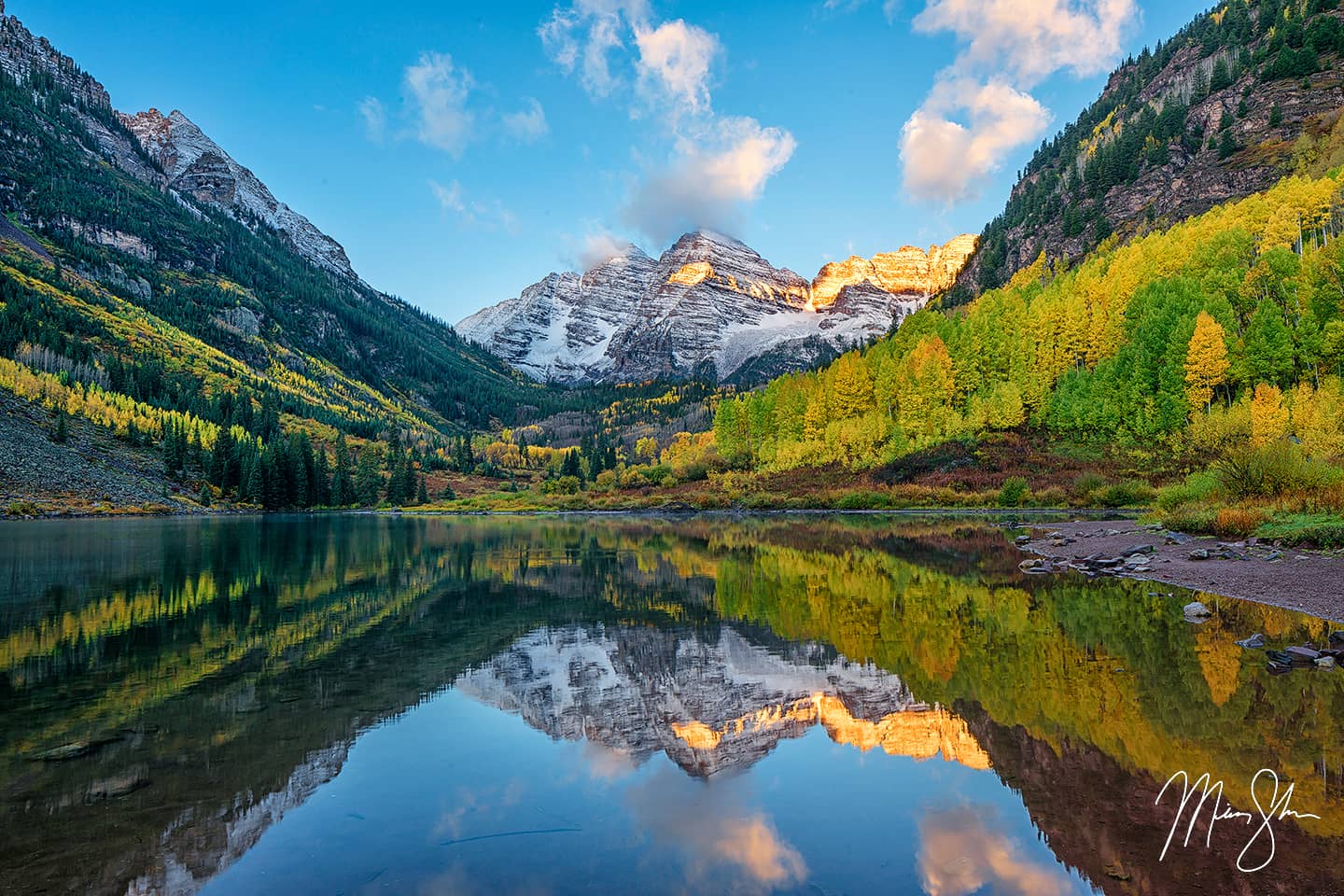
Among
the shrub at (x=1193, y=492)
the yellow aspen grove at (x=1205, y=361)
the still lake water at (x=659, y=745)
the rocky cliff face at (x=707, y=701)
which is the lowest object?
the rocky cliff face at (x=707, y=701)

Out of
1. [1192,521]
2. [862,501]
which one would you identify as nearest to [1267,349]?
[862,501]

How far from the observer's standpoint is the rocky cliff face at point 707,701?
9383mm

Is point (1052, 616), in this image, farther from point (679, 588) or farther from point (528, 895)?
point (528, 895)

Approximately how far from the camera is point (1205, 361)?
175 feet

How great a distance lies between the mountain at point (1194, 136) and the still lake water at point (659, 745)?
3807 inches

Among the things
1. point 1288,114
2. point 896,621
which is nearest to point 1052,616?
point 896,621

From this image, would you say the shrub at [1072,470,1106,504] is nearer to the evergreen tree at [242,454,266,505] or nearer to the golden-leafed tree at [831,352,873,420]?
the golden-leafed tree at [831,352,873,420]

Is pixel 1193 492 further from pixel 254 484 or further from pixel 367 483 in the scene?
pixel 367 483

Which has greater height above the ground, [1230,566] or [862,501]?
[862,501]

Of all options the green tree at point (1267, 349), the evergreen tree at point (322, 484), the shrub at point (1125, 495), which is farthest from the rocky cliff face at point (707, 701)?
the evergreen tree at point (322, 484)

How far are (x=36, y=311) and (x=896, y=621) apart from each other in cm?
18067

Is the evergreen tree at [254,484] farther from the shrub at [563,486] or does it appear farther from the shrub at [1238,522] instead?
the shrub at [1238,522]

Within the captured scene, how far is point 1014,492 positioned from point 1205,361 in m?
17.0
